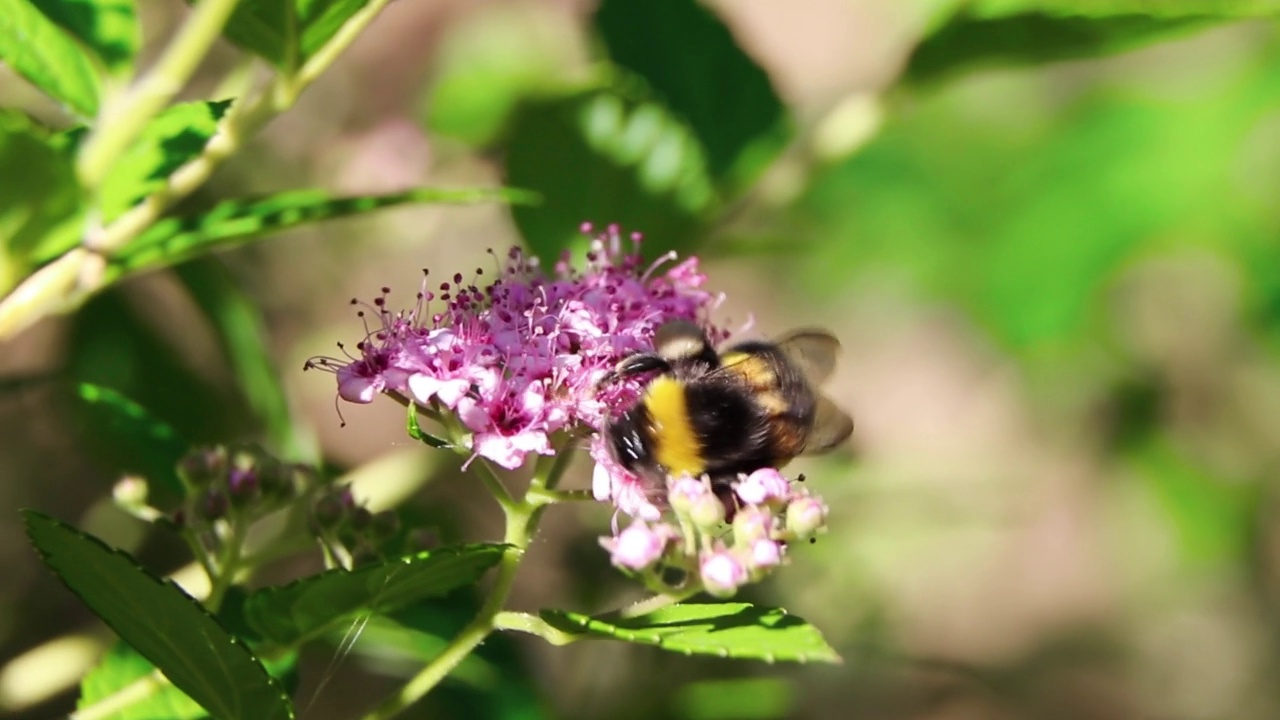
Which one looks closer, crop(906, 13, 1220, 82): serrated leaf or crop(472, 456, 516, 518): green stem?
crop(472, 456, 516, 518): green stem

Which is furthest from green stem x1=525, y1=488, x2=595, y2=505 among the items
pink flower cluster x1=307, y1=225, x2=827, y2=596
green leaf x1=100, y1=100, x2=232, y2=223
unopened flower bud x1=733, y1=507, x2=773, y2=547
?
green leaf x1=100, y1=100, x2=232, y2=223

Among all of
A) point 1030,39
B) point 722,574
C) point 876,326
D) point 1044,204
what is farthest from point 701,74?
point 876,326

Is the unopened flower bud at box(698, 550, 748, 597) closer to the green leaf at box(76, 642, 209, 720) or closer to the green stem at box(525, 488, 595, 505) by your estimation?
the green stem at box(525, 488, 595, 505)

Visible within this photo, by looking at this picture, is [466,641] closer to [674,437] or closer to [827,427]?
[674,437]

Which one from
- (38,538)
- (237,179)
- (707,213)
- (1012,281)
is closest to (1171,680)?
(1012,281)

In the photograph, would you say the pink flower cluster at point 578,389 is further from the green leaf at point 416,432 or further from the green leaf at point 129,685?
the green leaf at point 129,685

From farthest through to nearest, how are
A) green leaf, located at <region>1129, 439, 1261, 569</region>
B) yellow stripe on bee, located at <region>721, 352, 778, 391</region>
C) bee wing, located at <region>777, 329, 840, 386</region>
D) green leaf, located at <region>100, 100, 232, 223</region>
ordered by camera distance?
green leaf, located at <region>1129, 439, 1261, 569</region>
bee wing, located at <region>777, 329, 840, 386</region>
yellow stripe on bee, located at <region>721, 352, 778, 391</region>
green leaf, located at <region>100, 100, 232, 223</region>
